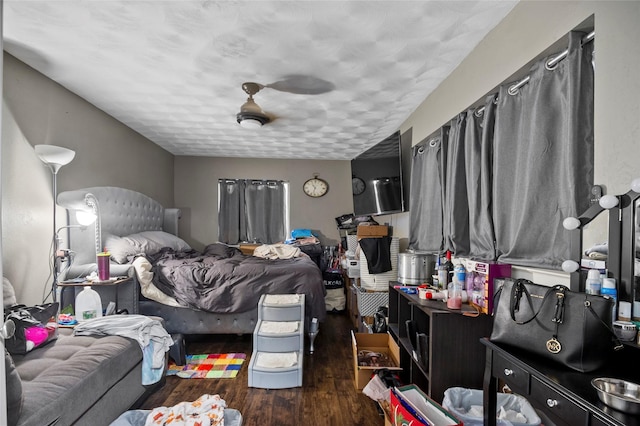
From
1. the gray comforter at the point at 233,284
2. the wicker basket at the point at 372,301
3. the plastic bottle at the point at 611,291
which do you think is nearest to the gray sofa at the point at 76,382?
the gray comforter at the point at 233,284

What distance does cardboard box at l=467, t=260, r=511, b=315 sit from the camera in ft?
5.48

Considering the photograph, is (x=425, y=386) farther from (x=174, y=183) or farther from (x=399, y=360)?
(x=174, y=183)

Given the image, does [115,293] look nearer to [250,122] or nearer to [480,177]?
[250,122]

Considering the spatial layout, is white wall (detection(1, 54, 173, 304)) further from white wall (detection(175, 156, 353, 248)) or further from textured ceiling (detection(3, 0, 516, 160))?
white wall (detection(175, 156, 353, 248))

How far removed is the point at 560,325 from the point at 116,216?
3930 millimetres

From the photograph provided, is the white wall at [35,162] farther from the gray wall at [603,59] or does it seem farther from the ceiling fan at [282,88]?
the gray wall at [603,59]

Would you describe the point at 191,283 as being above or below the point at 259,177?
below

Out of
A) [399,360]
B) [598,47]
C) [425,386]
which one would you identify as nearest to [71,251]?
[399,360]

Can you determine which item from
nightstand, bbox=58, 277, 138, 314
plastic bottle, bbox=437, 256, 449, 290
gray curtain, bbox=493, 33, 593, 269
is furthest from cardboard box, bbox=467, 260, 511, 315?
nightstand, bbox=58, 277, 138, 314

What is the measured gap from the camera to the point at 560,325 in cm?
98

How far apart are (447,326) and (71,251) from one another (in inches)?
116

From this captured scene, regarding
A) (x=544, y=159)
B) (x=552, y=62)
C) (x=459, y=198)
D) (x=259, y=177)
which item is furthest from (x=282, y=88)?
(x=259, y=177)

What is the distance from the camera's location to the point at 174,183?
5352 mm

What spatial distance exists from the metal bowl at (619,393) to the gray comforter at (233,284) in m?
2.45
